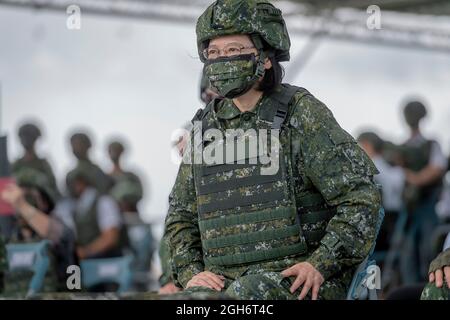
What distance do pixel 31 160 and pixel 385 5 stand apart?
5290 millimetres

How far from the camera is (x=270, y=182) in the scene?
5.41 meters

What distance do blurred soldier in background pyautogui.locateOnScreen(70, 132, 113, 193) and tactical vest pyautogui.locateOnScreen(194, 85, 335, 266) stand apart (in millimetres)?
7387

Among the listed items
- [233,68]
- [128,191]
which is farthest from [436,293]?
[128,191]

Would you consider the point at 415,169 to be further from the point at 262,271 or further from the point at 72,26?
the point at 262,271

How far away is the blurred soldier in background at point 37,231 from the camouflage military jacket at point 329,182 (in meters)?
3.57

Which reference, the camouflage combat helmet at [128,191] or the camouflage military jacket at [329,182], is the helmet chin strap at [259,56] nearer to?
the camouflage military jacket at [329,182]

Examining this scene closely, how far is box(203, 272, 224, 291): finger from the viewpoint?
532 cm

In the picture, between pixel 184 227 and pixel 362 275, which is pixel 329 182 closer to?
pixel 362 275

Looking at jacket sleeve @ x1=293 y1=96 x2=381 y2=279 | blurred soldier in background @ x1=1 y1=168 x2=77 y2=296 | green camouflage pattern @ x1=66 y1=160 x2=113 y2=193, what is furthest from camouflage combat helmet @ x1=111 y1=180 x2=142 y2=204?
jacket sleeve @ x1=293 y1=96 x2=381 y2=279

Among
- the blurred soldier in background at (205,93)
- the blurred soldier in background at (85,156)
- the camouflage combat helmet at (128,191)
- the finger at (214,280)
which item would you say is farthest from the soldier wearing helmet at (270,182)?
the camouflage combat helmet at (128,191)

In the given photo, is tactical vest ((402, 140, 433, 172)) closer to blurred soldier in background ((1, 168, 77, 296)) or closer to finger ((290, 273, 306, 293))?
blurred soldier in background ((1, 168, 77, 296))

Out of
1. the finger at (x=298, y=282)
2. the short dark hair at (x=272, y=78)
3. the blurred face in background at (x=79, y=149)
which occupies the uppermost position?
the blurred face in background at (x=79, y=149)

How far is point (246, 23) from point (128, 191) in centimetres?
908

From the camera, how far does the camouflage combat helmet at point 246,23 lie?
5410mm
